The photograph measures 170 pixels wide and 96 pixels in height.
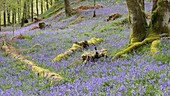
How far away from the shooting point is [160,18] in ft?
42.6

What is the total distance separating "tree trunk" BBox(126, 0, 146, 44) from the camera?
13.2m

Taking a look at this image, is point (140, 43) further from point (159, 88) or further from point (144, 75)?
point (159, 88)

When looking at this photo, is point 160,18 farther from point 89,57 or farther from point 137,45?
point 89,57

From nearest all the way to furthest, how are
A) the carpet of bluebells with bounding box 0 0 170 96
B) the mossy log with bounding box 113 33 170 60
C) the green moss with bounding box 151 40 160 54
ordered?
the carpet of bluebells with bounding box 0 0 170 96
the green moss with bounding box 151 40 160 54
the mossy log with bounding box 113 33 170 60

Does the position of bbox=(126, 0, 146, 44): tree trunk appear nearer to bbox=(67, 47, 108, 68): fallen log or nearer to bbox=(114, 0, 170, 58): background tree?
bbox=(114, 0, 170, 58): background tree

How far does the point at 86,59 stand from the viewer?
12477 millimetres

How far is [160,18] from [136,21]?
1.01 meters

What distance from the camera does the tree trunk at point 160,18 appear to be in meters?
12.8

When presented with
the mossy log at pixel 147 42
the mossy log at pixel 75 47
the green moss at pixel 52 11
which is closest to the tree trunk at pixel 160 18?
the mossy log at pixel 147 42

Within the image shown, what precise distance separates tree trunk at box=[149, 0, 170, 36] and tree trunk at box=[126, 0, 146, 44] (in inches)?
15.4

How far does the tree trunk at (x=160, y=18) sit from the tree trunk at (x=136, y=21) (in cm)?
39

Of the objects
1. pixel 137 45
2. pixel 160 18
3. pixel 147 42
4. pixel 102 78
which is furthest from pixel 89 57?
pixel 102 78

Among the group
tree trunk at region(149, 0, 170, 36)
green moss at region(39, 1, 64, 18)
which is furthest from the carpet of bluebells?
green moss at region(39, 1, 64, 18)

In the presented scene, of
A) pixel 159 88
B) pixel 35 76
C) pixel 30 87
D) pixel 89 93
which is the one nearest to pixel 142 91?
pixel 159 88
